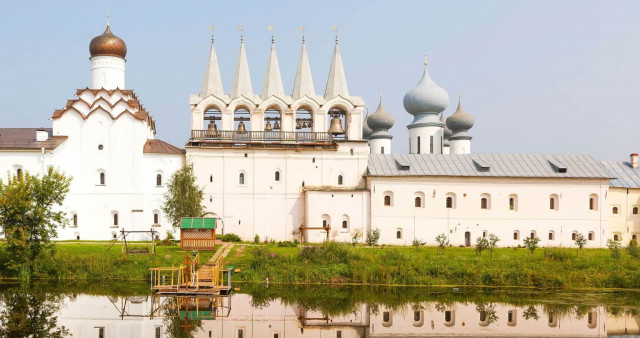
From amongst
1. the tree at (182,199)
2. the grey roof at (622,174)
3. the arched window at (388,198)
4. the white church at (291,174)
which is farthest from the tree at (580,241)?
the tree at (182,199)

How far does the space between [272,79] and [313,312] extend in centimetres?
1949

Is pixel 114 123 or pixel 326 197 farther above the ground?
pixel 114 123

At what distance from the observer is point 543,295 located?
24141mm

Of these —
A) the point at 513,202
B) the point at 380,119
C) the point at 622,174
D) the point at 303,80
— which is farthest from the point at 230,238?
the point at 622,174

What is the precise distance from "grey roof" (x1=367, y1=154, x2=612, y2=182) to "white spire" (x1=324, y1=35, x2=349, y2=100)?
424cm

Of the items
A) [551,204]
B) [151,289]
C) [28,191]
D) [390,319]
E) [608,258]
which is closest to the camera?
[390,319]

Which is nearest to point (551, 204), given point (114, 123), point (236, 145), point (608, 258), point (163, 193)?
point (608, 258)

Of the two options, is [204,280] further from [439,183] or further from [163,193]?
[439,183]

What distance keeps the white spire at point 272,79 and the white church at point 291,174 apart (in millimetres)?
64

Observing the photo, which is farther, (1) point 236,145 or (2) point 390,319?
(1) point 236,145

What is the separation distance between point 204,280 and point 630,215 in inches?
1045

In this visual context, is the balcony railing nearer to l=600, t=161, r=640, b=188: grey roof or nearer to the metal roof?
the metal roof

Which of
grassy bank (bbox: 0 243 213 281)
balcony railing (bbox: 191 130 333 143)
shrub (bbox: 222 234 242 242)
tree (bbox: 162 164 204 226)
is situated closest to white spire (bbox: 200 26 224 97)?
balcony railing (bbox: 191 130 333 143)

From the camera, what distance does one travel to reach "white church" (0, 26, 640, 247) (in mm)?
33812
